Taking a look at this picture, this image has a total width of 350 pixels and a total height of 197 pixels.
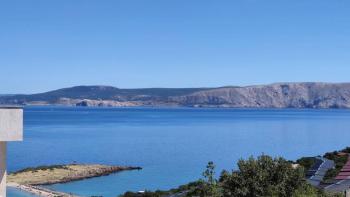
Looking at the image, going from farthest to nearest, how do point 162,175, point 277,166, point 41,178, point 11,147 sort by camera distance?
point 11,147
point 162,175
point 41,178
point 277,166

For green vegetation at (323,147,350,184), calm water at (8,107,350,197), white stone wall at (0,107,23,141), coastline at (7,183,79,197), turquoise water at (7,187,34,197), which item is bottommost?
calm water at (8,107,350,197)

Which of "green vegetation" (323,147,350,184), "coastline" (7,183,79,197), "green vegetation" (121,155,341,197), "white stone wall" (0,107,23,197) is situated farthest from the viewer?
"coastline" (7,183,79,197)

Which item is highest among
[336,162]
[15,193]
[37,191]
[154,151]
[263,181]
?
[263,181]

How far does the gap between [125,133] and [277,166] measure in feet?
387

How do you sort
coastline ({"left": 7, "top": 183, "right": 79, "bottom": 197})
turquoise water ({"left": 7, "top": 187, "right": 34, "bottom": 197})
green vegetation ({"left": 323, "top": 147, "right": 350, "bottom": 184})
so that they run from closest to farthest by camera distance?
green vegetation ({"left": 323, "top": 147, "right": 350, "bottom": 184}), turquoise water ({"left": 7, "top": 187, "right": 34, "bottom": 197}), coastline ({"left": 7, "top": 183, "right": 79, "bottom": 197})

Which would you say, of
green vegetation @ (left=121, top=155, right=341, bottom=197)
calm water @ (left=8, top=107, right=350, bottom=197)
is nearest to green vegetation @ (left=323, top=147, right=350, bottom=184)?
calm water @ (left=8, top=107, right=350, bottom=197)

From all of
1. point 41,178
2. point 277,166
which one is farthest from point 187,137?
point 277,166

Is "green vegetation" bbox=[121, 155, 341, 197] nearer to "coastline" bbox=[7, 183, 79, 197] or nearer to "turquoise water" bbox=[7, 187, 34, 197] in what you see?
"coastline" bbox=[7, 183, 79, 197]

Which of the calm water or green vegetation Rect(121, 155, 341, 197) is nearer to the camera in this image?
green vegetation Rect(121, 155, 341, 197)

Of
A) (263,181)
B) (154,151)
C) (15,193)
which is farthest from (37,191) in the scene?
(154,151)

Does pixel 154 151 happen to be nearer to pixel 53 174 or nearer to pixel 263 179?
pixel 53 174

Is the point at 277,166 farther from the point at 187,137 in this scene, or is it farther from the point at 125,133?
the point at 125,133

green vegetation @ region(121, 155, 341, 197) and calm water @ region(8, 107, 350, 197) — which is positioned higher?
green vegetation @ region(121, 155, 341, 197)

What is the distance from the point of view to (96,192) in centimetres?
5734
